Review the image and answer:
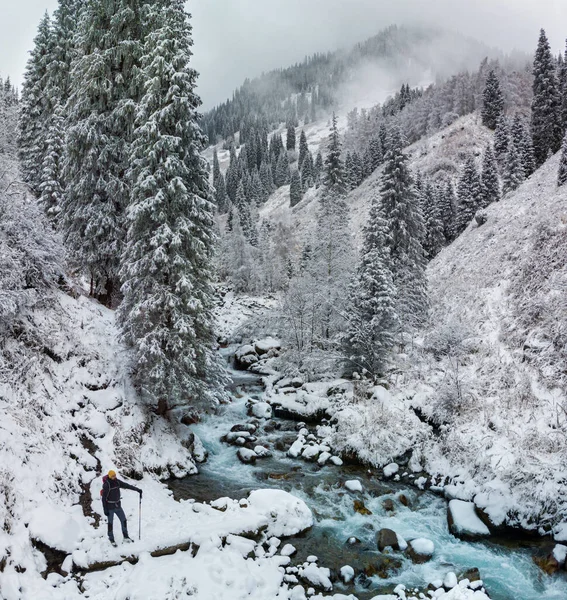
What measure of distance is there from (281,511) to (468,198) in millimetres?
46674

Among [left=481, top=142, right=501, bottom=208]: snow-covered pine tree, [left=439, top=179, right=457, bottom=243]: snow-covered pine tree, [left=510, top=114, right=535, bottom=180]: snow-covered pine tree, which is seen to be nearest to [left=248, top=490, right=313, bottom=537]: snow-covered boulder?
[left=439, top=179, right=457, bottom=243]: snow-covered pine tree

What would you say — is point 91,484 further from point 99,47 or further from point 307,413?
point 99,47

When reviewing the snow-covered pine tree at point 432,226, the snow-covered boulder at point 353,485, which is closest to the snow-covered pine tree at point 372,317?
the snow-covered boulder at point 353,485

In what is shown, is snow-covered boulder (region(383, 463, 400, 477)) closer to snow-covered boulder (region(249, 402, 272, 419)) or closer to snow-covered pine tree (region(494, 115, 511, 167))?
snow-covered boulder (region(249, 402, 272, 419))

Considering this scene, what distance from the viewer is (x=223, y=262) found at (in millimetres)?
67375

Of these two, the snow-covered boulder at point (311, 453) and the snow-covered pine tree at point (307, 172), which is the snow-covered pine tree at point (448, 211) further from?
the snow-covered pine tree at point (307, 172)

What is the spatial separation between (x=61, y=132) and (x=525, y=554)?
30.0m

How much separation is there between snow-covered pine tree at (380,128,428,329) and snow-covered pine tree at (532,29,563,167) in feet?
106

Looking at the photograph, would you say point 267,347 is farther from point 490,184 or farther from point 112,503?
point 490,184

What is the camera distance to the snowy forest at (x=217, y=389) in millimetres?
10688

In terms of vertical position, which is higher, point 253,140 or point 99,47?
point 253,140

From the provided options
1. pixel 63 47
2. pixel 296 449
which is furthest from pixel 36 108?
pixel 296 449

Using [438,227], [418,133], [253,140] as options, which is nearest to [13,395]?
[438,227]

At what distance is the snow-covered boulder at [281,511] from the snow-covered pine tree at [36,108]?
1000 inches
